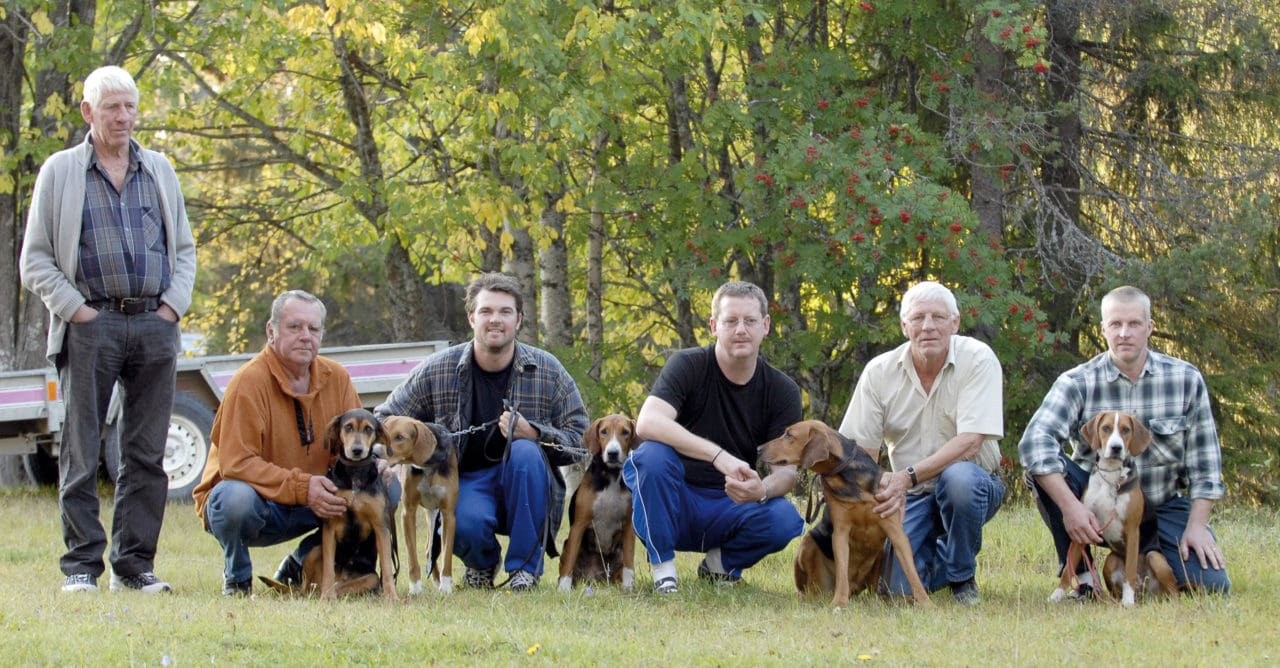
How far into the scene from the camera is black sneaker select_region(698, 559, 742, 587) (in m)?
6.46

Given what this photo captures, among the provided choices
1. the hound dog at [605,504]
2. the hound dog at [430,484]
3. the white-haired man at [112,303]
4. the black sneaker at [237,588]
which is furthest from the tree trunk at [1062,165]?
the white-haired man at [112,303]

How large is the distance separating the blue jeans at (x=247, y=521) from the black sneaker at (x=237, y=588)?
0.02 m

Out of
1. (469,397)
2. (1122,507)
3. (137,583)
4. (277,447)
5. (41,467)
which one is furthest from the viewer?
(41,467)

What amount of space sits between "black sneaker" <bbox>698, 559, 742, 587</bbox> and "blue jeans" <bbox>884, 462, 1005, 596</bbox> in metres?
0.81

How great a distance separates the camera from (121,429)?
20.3 ft

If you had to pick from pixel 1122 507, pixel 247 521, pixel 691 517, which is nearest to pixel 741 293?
pixel 691 517

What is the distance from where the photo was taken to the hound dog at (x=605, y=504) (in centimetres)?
633

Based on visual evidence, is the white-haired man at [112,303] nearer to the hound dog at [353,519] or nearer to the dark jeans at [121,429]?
the dark jeans at [121,429]

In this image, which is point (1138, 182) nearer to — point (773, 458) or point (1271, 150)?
point (1271, 150)

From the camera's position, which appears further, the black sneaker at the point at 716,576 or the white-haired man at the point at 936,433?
the black sneaker at the point at 716,576

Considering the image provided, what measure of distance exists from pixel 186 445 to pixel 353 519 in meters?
5.62

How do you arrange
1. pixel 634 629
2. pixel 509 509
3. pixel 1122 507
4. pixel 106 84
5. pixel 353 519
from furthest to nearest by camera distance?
pixel 509 509 < pixel 353 519 < pixel 106 84 < pixel 1122 507 < pixel 634 629

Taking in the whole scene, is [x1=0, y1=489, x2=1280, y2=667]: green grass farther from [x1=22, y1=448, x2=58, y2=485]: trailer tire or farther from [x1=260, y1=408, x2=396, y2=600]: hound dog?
[x1=22, y1=448, x2=58, y2=485]: trailer tire

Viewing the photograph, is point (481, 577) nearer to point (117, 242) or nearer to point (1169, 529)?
point (117, 242)
